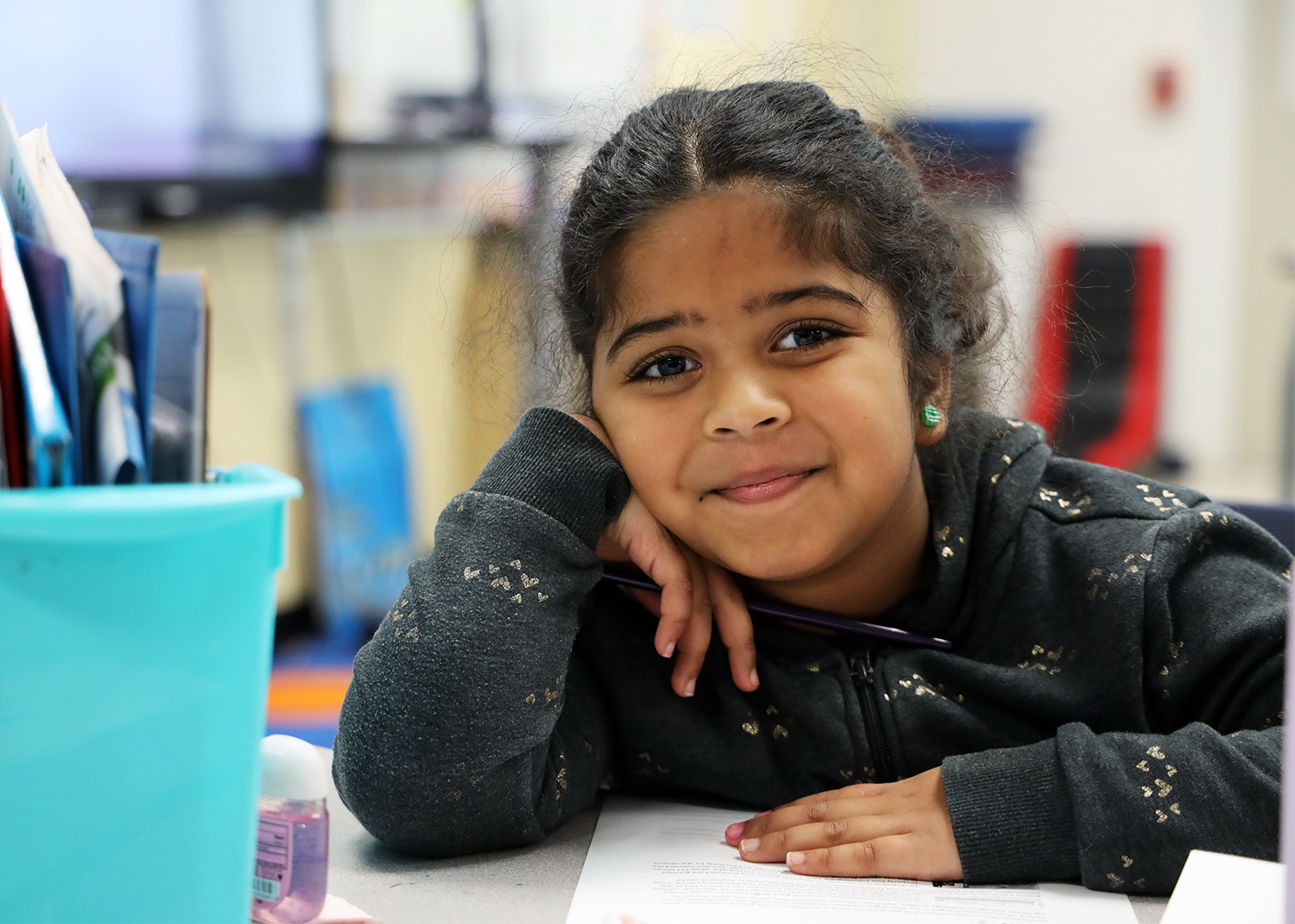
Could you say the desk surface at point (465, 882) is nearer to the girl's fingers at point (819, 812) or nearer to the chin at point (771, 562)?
the girl's fingers at point (819, 812)

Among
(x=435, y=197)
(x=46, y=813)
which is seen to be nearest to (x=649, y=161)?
(x=46, y=813)

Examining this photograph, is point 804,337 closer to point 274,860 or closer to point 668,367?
point 668,367

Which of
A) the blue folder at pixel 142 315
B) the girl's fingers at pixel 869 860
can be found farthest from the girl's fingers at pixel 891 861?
the blue folder at pixel 142 315

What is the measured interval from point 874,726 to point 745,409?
9.8 inches

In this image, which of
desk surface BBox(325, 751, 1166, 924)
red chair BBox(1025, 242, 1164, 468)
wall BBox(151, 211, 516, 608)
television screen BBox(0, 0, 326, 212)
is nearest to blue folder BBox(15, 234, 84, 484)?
desk surface BBox(325, 751, 1166, 924)

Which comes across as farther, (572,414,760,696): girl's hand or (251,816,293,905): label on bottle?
(572,414,760,696): girl's hand

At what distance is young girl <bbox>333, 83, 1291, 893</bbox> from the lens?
79 centimetres

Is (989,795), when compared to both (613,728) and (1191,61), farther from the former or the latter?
(1191,61)

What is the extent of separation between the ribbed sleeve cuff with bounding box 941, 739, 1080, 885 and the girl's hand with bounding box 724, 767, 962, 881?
10 mm

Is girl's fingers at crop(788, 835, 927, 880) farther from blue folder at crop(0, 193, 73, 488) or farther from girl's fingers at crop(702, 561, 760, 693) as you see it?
blue folder at crop(0, 193, 73, 488)

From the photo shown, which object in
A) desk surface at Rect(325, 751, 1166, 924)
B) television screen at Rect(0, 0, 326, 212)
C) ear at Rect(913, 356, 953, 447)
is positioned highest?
television screen at Rect(0, 0, 326, 212)

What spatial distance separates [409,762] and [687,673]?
223 millimetres

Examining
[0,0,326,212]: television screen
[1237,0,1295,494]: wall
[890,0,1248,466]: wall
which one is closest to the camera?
[0,0,326,212]: television screen

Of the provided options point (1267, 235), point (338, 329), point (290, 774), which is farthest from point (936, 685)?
point (1267, 235)
